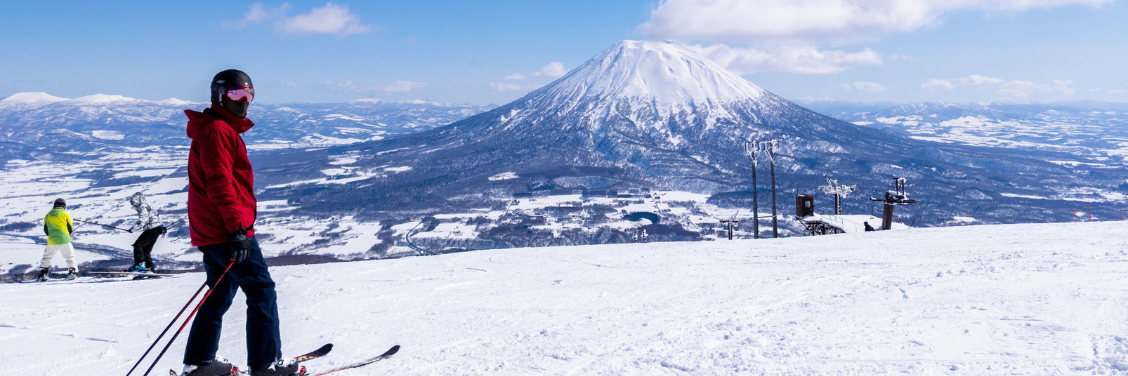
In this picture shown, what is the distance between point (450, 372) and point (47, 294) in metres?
7.05

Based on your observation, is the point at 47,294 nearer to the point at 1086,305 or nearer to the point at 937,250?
the point at 1086,305

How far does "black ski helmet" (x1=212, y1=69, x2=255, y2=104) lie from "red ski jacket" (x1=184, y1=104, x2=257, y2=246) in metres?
0.08

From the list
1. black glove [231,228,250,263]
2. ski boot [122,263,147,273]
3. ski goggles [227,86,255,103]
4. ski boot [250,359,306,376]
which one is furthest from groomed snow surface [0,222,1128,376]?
ski goggles [227,86,255,103]

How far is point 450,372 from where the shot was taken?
3904 millimetres

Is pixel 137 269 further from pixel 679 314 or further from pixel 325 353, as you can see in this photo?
pixel 679 314

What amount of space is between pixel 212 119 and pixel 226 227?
2.01 ft

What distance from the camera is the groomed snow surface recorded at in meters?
3.77

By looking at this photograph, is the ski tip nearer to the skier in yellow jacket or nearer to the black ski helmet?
the black ski helmet

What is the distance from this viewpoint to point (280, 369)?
3.75m

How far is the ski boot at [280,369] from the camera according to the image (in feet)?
12.0

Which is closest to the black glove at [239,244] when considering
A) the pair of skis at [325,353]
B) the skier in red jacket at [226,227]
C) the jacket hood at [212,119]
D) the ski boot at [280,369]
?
the skier in red jacket at [226,227]

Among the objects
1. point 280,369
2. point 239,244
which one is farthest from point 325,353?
point 239,244

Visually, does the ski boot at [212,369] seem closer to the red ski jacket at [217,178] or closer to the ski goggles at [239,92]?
the red ski jacket at [217,178]

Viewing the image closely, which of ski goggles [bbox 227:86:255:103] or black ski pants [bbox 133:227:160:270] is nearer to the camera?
ski goggles [bbox 227:86:255:103]
